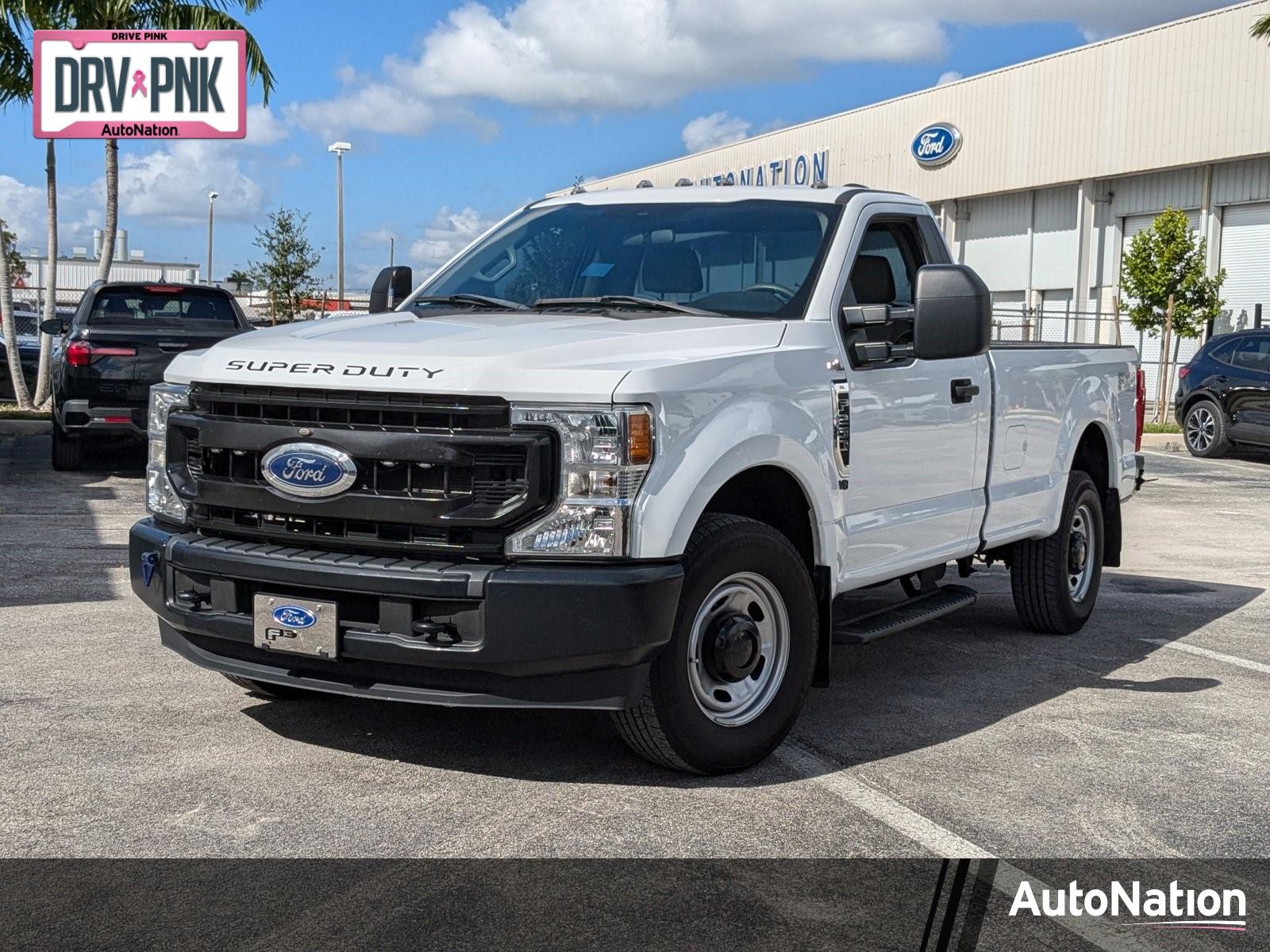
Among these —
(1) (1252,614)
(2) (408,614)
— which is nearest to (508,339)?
(2) (408,614)

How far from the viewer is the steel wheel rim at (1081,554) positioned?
7754 mm

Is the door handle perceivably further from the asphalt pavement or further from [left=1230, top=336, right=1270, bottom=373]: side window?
[left=1230, top=336, right=1270, bottom=373]: side window

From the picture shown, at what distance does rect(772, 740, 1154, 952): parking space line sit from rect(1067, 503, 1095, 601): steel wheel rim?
3.07 meters

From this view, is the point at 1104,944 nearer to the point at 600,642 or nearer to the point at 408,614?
the point at 600,642

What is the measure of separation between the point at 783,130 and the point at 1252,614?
4030 centimetres

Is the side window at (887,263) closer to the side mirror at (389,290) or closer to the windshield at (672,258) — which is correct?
the windshield at (672,258)

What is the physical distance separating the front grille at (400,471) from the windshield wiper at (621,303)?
1.28 metres

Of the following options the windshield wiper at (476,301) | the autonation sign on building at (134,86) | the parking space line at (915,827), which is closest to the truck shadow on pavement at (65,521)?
the windshield wiper at (476,301)

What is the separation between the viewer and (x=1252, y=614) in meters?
8.34

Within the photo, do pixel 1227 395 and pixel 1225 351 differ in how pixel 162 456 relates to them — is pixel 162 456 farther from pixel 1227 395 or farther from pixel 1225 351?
pixel 1225 351

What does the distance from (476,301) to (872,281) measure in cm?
163

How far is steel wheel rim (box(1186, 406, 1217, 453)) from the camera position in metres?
19.4

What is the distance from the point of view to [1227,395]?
19.0m

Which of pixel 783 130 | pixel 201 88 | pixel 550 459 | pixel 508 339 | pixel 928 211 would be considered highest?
pixel 783 130
